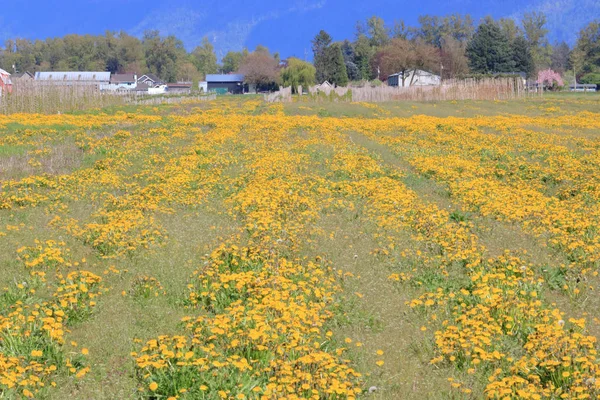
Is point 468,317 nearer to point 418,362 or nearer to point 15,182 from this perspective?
point 418,362

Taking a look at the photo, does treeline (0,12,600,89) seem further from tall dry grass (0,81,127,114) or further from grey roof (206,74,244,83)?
tall dry grass (0,81,127,114)

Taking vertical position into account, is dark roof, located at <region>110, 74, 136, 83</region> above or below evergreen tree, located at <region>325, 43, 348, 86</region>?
above

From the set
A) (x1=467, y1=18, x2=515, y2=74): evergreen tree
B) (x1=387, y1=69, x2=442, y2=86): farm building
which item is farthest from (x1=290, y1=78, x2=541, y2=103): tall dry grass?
(x1=467, y1=18, x2=515, y2=74): evergreen tree

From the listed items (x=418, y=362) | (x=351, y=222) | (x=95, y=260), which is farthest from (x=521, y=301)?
(x=95, y=260)

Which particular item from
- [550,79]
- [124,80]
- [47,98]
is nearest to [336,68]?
[550,79]

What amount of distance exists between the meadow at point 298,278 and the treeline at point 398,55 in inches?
3601

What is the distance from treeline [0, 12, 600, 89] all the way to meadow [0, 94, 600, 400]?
91.5m

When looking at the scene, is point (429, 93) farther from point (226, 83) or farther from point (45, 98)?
point (226, 83)

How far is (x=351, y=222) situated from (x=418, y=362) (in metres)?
6.10

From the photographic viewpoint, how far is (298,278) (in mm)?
9508

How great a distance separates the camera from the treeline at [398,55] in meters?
120

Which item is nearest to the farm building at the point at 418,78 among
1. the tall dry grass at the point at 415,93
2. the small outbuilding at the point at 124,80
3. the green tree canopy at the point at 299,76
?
the green tree canopy at the point at 299,76

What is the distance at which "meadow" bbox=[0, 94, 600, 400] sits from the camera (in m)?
6.65

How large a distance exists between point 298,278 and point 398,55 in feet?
390
